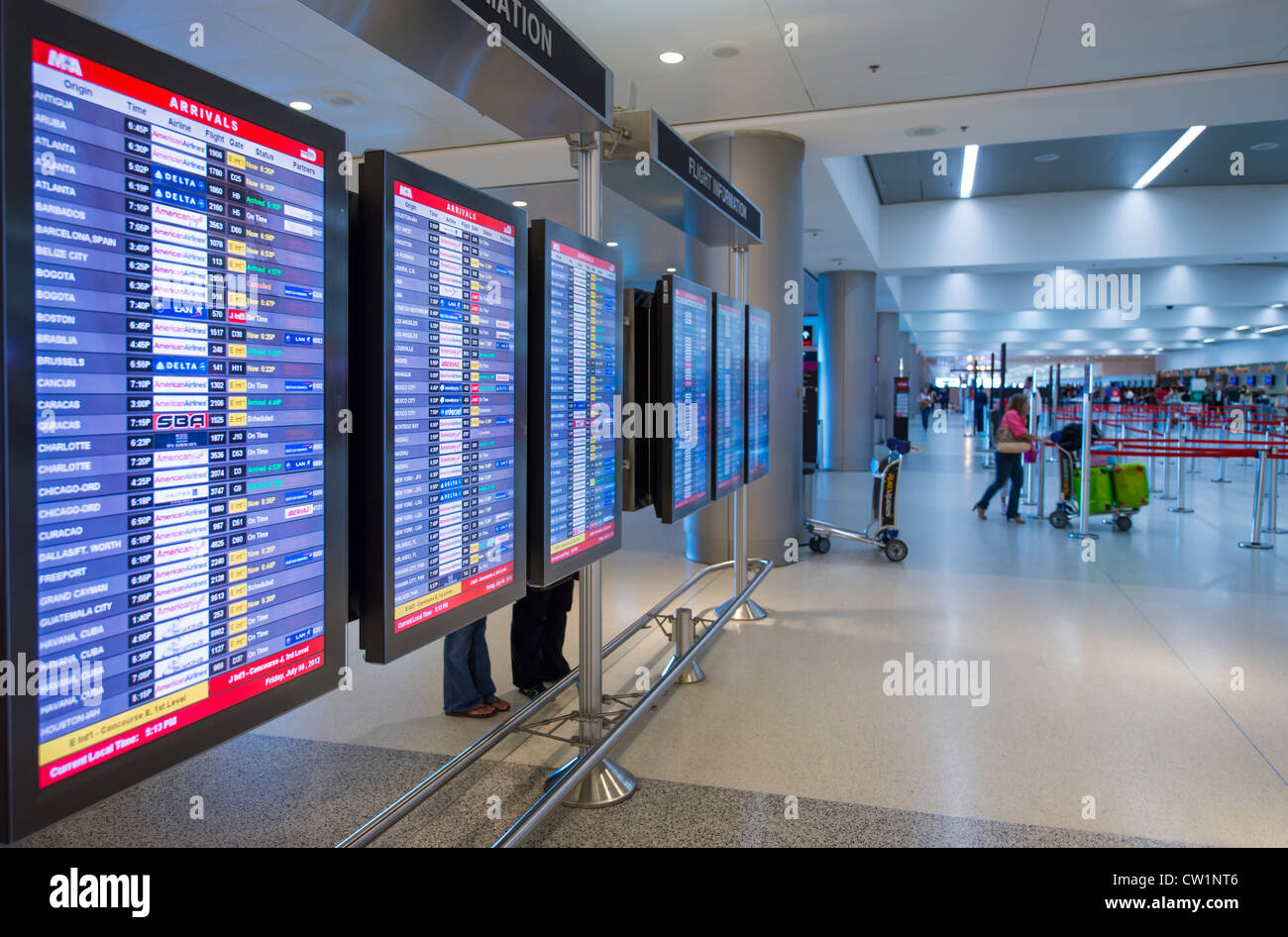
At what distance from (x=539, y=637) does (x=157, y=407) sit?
3.21m

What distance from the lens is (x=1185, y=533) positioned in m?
9.04

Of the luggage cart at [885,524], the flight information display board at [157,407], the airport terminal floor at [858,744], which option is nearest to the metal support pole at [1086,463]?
the luggage cart at [885,524]

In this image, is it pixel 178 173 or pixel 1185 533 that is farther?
pixel 1185 533

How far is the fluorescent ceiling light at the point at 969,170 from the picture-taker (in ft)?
35.4

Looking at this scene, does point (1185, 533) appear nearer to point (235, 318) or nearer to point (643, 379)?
point (643, 379)

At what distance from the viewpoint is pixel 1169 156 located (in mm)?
11406

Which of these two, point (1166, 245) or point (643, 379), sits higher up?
point (1166, 245)

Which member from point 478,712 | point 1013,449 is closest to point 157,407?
point 478,712

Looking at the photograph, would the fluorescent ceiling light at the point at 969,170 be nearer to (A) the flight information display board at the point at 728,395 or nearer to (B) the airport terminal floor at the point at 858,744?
(B) the airport terminal floor at the point at 858,744

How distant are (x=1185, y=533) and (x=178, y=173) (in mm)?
10181

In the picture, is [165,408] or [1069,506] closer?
[165,408]

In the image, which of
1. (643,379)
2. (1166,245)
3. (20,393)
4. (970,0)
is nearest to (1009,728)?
(643,379)

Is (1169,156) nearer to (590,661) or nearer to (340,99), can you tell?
(340,99)

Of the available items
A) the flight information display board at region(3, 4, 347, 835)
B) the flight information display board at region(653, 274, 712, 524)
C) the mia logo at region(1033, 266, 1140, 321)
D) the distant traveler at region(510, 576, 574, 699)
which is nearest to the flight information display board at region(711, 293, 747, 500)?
the flight information display board at region(653, 274, 712, 524)
